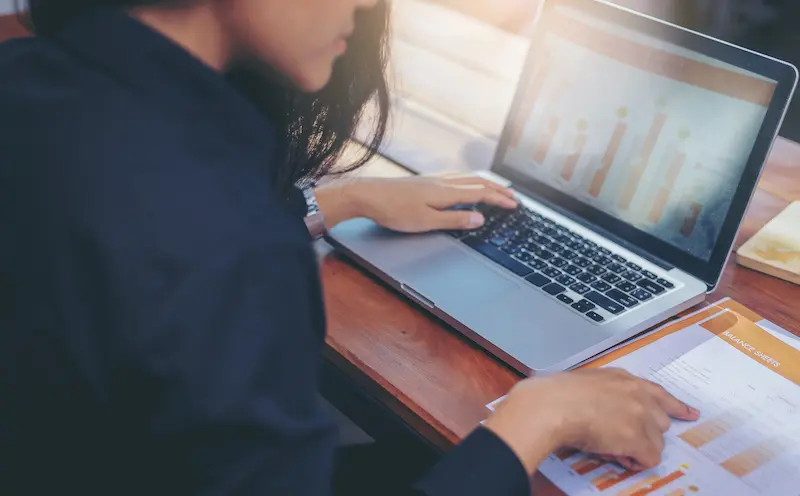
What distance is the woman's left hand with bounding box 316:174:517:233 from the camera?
969 millimetres

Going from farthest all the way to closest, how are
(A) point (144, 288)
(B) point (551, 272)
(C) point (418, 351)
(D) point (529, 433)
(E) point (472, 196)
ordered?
1. (E) point (472, 196)
2. (B) point (551, 272)
3. (C) point (418, 351)
4. (D) point (529, 433)
5. (A) point (144, 288)

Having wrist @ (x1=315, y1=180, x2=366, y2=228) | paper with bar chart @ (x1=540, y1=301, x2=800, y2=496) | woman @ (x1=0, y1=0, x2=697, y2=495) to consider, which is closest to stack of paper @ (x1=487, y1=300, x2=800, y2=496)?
paper with bar chart @ (x1=540, y1=301, x2=800, y2=496)

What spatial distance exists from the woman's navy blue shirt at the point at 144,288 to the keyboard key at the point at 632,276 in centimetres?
47

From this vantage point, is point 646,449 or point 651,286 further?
point 651,286

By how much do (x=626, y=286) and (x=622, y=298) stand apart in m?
0.03

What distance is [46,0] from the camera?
0.64m

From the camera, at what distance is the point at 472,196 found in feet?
3.29

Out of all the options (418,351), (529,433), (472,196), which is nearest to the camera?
(529,433)

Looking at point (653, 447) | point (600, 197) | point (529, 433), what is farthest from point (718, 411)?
point (600, 197)

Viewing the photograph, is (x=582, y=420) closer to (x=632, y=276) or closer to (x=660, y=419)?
(x=660, y=419)

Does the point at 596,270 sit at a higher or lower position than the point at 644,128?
lower

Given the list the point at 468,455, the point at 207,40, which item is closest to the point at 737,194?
the point at 468,455

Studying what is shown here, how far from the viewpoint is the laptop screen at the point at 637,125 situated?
88cm

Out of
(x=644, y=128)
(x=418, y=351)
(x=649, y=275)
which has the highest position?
(x=644, y=128)
